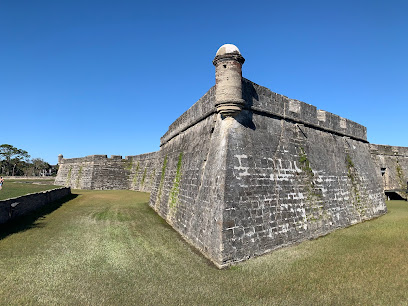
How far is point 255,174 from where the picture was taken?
7.97 m

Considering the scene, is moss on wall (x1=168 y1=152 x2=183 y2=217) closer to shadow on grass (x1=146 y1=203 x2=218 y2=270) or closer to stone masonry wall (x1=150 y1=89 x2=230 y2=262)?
stone masonry wall (x1=150 y1=89 x2=230 y2=262)

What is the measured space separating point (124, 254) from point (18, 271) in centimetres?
263

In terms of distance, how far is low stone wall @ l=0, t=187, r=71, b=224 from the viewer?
997 centimetres

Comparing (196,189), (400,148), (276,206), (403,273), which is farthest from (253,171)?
(400,148)

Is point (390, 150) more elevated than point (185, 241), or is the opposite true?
point (390, 150)

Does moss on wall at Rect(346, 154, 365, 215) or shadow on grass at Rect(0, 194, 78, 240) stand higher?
moss on wall at Rect(346, 154, 365, 215)

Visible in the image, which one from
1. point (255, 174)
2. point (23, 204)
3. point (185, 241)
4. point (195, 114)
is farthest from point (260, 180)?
point (23, 204)

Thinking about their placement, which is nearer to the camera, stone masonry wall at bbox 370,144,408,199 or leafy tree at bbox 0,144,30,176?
stone masonry wall at bbox 370,144,408,199

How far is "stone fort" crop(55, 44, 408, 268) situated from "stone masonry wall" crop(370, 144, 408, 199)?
9.43m

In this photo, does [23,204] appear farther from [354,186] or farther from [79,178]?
[79,178]

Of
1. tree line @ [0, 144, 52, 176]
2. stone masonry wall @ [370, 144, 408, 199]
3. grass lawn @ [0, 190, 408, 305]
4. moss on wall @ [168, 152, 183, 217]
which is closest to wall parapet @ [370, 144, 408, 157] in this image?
stone masonry wall @ [370, 144, 408, 199]

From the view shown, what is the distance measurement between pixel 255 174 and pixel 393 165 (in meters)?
22.8

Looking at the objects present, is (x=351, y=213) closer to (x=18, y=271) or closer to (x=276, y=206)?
(x=276, y=206)

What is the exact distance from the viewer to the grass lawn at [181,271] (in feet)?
15.5
